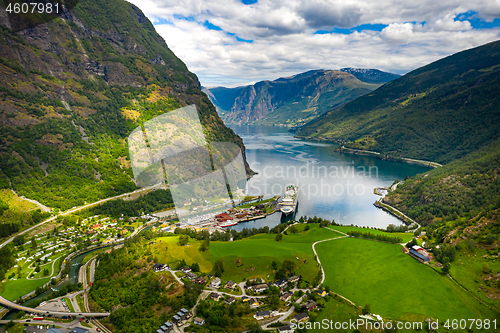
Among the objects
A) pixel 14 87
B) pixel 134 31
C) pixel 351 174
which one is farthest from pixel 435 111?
pixel 14 87

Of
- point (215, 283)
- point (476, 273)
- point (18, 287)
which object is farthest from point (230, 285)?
point (18, 287)

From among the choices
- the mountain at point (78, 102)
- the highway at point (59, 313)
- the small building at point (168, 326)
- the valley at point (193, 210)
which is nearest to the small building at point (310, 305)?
the valley at point (193, 210)

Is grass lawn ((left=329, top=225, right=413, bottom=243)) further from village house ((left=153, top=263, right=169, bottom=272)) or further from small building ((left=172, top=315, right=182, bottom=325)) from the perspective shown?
small building ((left=172, top=315, right=182, bottom=325))

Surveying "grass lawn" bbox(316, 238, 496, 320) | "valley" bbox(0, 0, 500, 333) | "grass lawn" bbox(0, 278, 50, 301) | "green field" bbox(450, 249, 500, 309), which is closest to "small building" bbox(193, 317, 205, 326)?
"valley" bbox(0, 0, 500, 333)

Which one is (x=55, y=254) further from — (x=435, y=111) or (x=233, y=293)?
(x=435, y=111)

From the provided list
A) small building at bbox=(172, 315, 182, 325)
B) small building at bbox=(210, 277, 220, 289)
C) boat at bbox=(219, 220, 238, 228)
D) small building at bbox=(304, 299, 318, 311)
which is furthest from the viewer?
boat at bbox=(219, 220, 238, 228)

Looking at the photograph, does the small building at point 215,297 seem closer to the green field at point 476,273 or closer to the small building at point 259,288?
the small building at point 259,288
